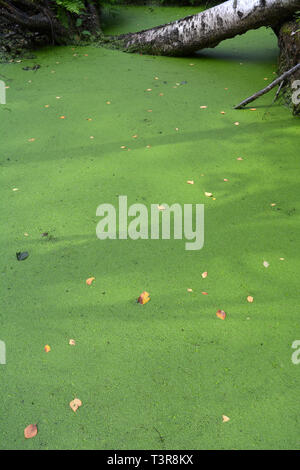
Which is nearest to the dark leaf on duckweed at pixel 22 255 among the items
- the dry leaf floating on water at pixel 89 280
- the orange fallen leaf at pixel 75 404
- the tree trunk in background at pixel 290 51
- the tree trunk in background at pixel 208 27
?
the dry leaf floating on water at pixel 89 280

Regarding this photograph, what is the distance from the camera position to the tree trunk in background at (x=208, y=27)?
3.40 m

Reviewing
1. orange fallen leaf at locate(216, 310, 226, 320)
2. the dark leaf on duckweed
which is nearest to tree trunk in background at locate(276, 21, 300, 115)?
orange fallen leaf at locate(216, 310, 226, 320)

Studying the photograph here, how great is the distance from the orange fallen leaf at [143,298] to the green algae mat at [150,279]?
26 mm

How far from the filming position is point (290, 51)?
10.6 ft

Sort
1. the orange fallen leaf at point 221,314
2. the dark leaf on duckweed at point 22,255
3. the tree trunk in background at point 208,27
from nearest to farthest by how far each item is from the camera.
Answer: the orange fallen leaf at point 221,314 → the dark leaf on duckweed at point 22,255 → the tree trunk in background at point 208,27

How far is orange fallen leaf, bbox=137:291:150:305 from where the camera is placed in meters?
1.73

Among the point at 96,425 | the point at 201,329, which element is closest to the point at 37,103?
the point at 201,329

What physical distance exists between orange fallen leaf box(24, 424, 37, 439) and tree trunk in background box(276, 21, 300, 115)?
9.56 ft

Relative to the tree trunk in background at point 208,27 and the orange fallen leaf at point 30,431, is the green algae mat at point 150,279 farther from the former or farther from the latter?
the tree trunk in background at point 208,27

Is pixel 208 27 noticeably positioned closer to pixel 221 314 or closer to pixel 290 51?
pixel 290 51

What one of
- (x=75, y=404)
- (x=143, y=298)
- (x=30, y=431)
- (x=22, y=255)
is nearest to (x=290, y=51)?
(x=143, y=298)

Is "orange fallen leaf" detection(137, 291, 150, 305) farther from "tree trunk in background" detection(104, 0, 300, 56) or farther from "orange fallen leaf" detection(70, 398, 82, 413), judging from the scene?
"tree trunk in background" detection(104, 0, 300, 56)

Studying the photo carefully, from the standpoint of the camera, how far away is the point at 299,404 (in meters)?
1.37
